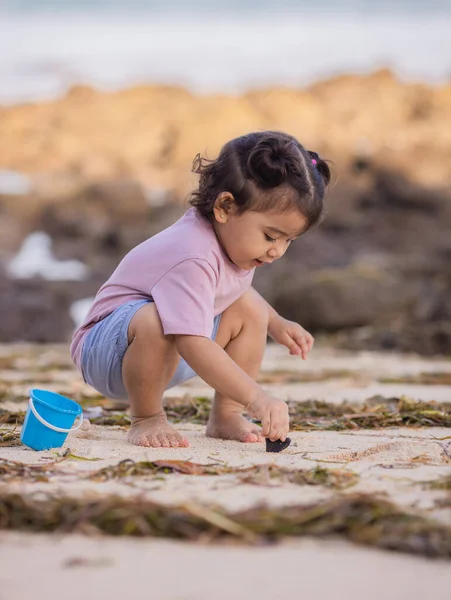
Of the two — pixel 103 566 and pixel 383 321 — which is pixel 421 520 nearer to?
pixel 103 566

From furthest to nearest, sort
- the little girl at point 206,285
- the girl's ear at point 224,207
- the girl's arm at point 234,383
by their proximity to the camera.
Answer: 1. the girl's ear at point 224,207
2. the little girl at point 206,285
3. the girl's arm at point 234,383

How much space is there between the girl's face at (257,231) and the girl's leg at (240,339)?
0.26 metres

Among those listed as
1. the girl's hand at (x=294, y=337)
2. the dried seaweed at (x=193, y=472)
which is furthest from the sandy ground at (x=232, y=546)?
the girl's hand at (x=294, y=337)

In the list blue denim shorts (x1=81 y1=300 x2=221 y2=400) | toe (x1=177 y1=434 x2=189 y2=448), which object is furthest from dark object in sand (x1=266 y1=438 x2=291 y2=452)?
blue denim shorts (x1=81 y1=300 x2=221 y2=400)

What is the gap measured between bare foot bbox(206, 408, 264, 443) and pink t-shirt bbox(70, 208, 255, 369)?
0.35m

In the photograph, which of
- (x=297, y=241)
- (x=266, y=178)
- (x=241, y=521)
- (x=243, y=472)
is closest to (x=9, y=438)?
(x=243, y=472)

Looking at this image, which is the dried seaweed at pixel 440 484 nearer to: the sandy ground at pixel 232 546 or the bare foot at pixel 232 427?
the sandy ground at pixel 232 546

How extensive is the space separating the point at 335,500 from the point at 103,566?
0.53 m

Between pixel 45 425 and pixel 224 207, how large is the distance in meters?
0.85

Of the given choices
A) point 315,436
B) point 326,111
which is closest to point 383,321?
point 315,436

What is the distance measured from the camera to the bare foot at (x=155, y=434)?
2.67m

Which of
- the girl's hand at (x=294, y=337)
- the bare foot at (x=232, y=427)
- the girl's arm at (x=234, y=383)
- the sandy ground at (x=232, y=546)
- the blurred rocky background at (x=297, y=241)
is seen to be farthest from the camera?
the blurred rocky background at (x=297, y=241)

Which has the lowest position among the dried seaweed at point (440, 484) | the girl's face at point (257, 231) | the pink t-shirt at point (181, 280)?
the dried seaweed at point (440, 484)

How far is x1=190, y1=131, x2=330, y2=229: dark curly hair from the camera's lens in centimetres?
270
